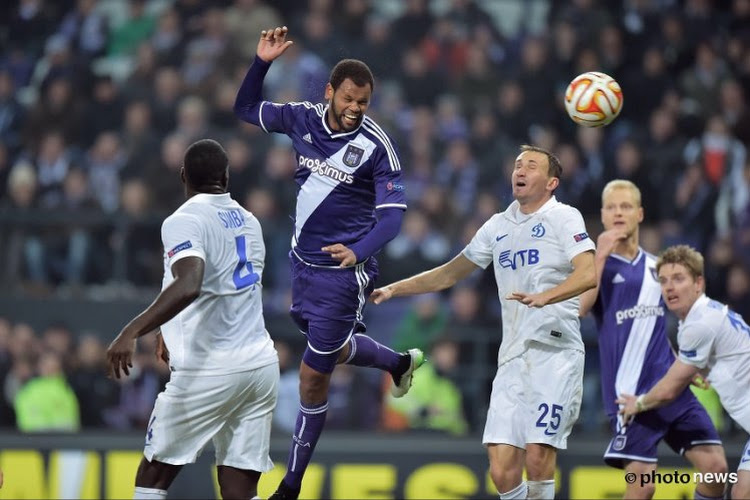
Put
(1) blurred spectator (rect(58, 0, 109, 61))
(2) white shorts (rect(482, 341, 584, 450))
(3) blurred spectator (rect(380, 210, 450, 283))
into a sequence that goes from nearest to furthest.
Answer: (2) white shorts (rect(482, 341, 584, 450)) → (3) blurred spectator (rect(380, 210, 450, 283)) → (1) blurred spectator (rect(58, 0, 109, 61))

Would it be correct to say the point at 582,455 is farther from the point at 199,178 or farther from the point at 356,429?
the point at 199,178

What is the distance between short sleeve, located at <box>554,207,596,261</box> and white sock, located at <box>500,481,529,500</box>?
4.98 feet

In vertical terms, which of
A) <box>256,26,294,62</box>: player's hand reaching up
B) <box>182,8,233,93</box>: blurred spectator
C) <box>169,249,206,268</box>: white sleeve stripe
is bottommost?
<box>169,249,206,268</box>: white sleeve stripe

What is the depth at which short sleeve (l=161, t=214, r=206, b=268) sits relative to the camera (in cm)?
647

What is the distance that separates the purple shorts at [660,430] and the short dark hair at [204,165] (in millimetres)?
3618

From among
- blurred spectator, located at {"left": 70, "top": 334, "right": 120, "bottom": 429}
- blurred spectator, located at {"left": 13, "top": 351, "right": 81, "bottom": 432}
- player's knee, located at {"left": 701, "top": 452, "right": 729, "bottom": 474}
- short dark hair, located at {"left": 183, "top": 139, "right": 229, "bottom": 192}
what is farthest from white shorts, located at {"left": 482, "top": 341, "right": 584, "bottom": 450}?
blurred spectator, located at {"left": 13, "top": 351, "right": 81, "bottom": 432}

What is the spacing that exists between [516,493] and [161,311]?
2.89 meters

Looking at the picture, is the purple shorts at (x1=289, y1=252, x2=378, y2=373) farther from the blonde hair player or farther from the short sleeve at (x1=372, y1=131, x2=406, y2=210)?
the blonde hair player

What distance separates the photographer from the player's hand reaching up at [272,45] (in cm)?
801

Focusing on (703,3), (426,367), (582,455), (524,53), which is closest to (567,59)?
(524,53)

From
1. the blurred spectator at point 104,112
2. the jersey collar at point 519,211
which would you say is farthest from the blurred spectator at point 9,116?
the jersey collar at point 519,211

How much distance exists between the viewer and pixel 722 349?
8.31m

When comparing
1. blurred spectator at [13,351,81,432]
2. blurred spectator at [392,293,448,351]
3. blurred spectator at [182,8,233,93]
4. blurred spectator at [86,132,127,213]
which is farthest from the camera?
blurred spectator at [182,8,233,93]

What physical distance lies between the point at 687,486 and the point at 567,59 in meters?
7.05
